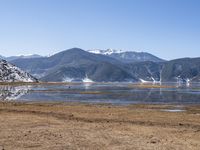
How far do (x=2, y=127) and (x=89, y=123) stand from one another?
7530 millimetres

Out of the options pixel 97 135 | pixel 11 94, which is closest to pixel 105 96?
pixel 11 94

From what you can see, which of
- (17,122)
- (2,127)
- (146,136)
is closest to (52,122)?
(17,122)

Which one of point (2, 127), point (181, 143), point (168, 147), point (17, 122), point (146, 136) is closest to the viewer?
point (168, 147)

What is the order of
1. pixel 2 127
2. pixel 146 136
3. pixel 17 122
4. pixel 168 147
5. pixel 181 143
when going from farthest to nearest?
pixel 17 122
pixel 2 127
pixel 146 136
pixel 181 143
pixel 168 147

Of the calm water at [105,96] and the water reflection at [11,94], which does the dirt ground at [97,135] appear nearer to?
the calm water at [105,96]

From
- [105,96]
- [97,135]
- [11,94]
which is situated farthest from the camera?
[11,94]

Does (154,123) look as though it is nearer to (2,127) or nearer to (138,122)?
(138,122)

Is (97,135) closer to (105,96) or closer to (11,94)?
(105,96)

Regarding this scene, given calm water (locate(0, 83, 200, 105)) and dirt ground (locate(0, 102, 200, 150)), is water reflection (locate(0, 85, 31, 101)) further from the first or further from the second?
dirt ground (locate(0, 102, 200, 150))

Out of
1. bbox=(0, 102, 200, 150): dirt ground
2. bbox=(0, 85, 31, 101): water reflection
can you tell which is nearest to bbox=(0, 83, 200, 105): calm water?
bbox=(0, 85, 31, 101): water reflection

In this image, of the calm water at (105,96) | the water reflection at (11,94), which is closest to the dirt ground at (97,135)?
the calm water at (105,96)

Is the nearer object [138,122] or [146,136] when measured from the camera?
[146,136]

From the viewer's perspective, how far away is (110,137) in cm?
2461

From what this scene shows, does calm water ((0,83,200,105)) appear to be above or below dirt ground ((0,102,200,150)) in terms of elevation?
above
